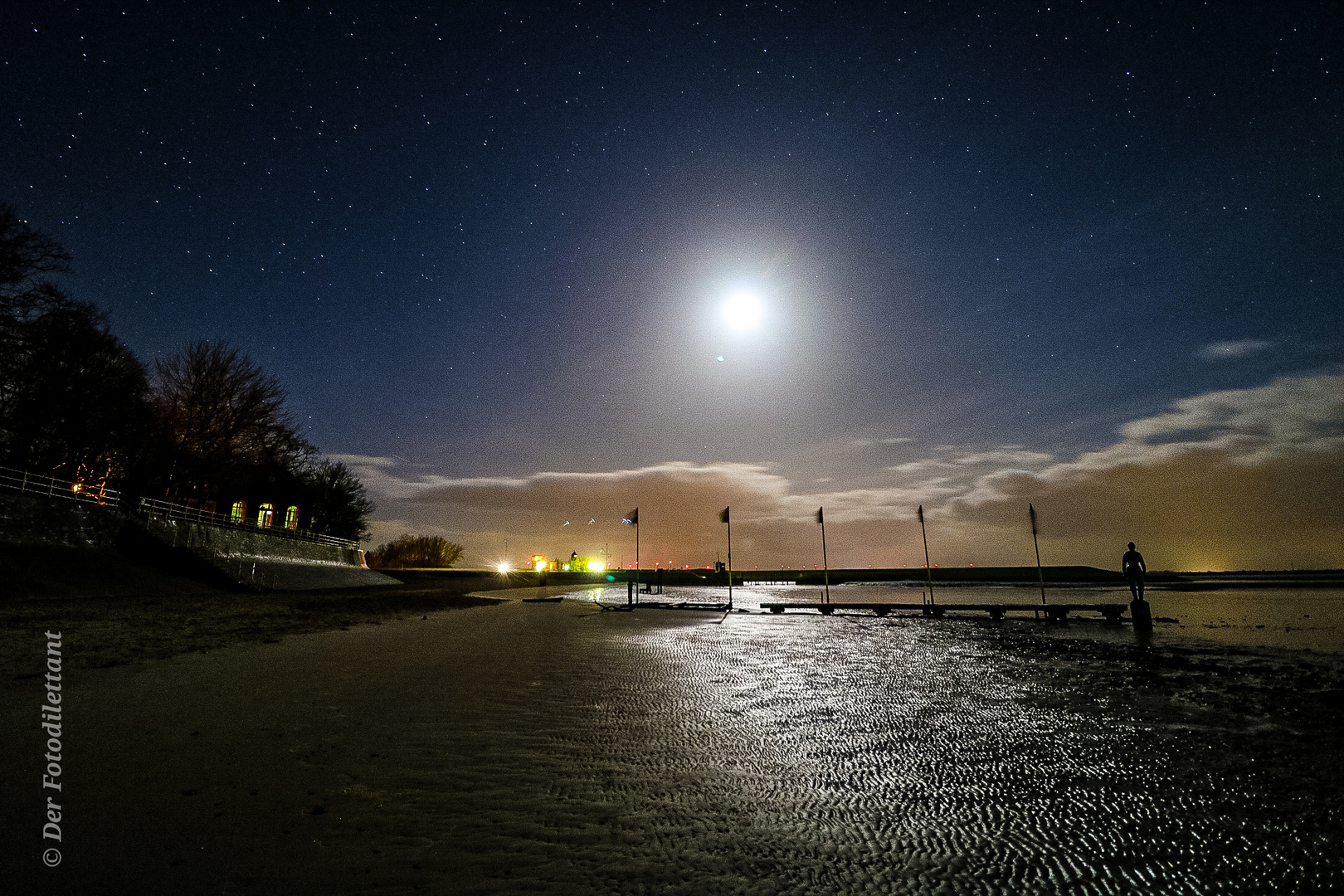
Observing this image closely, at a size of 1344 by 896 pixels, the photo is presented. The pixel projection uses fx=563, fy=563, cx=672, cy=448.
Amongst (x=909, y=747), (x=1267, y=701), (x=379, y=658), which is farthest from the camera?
(x=379, y=658)

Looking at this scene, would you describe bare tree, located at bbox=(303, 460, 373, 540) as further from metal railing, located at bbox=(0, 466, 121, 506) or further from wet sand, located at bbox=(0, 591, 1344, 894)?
wet sand, located at bbox=(0, 591, 1344, 894)

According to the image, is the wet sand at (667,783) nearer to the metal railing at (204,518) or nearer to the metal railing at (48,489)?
the metal railing at (48,489)

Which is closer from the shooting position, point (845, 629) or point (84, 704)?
point (84, 704)

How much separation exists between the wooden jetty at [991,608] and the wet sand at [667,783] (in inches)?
524

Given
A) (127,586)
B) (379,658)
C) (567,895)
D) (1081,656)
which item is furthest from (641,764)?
(127,586)

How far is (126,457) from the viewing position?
41062 millimetres

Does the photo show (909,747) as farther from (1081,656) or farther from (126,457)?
(126,457)

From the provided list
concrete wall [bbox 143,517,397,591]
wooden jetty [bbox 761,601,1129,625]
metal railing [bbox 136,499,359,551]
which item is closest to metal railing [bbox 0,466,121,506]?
metal railing [bbox 136,499,359,551]

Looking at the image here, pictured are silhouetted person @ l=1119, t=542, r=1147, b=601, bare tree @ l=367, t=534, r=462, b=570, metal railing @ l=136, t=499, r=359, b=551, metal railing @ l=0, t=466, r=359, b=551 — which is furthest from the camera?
bare tree @ l=367, t=534, r=462, b=570

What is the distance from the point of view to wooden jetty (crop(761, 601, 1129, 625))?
790 inches

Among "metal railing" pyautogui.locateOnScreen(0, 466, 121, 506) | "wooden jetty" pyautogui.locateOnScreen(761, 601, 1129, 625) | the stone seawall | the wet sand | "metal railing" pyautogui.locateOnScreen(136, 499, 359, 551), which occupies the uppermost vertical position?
"metal railing" pyautogui.locateOnScreen(0, 466, 121, 506)

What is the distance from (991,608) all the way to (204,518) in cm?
5092

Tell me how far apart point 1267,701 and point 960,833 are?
6.97 metres

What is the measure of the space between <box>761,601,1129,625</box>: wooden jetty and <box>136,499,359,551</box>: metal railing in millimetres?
35557
